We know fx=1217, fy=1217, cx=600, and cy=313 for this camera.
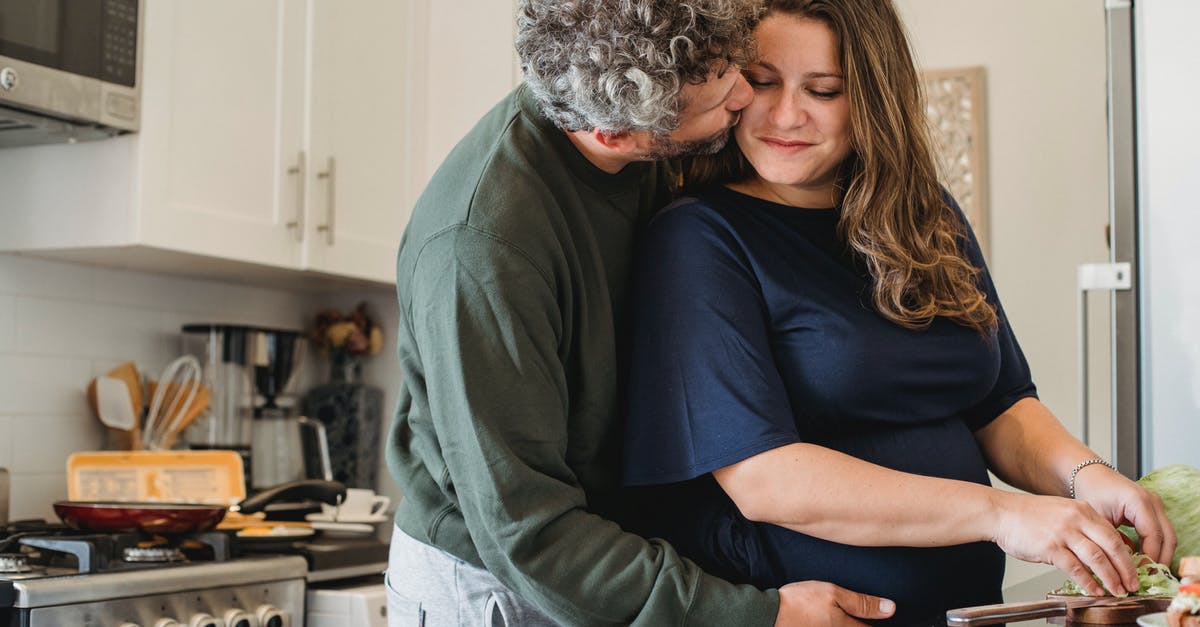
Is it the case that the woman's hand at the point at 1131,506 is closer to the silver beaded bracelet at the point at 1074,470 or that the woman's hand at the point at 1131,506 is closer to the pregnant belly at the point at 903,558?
the silver beaded bracelet at the point at 1074,470

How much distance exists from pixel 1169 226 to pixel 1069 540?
0.83m

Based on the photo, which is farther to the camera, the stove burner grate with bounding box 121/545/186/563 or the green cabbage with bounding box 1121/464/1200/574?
the stove burner grate with bounding box 121/545/186/563

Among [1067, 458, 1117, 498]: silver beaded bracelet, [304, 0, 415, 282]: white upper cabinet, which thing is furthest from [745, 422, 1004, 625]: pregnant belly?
[304, 0, 415, 282]: white upper cabinet

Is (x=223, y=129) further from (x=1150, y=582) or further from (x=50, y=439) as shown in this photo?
(x=1150, y=582)

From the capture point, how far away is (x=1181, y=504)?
1.31 m

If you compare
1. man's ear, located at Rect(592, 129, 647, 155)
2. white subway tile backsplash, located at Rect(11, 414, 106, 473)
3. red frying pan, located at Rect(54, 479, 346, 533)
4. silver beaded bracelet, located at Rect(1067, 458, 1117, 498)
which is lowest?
red frying pan, located at Rect(54, 479, 346, 533)

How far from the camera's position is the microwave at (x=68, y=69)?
1.99m

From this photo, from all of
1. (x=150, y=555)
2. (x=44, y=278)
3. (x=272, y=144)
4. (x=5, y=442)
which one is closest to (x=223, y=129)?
(x=272, y=144)

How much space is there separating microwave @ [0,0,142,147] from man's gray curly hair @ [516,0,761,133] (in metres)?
1.12

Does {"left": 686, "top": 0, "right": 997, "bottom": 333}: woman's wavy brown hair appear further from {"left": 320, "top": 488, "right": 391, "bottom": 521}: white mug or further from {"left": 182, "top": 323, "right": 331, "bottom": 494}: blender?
{"left": 182, "top": 323, "right": 331, "bottom": 494}: blender

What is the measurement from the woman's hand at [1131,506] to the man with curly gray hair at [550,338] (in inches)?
11.3

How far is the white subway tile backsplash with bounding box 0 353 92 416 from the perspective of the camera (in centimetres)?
236

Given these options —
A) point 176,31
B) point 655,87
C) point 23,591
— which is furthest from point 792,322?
point 176,31

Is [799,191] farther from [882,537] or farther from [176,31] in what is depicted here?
[176,31]
